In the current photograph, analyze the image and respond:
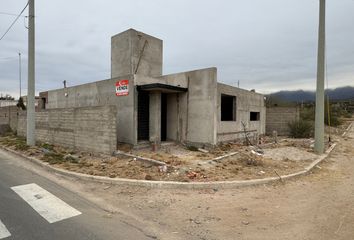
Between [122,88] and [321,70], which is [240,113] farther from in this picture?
[122,88]

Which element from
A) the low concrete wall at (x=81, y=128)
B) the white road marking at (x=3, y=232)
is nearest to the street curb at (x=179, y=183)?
the low concrete wall at (x=81, y=128)

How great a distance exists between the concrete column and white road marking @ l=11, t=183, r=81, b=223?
20.9ft

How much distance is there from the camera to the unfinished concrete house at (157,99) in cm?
1184

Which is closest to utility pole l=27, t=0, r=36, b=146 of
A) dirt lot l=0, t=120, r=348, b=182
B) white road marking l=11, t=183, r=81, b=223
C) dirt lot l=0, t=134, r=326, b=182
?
dirt lot l=0, t=120, r=348, b=182

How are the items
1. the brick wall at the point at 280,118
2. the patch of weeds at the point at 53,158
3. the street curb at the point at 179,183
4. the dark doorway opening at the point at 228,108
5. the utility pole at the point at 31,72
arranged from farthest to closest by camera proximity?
1. the brick wall at the point at 280,118
2. the dark doorway opening at the point at 228,108
3. the utility pole at the point at 31,72
4. the patch of weeds at the point at 53,158
5. the street curb at the point at 179,183

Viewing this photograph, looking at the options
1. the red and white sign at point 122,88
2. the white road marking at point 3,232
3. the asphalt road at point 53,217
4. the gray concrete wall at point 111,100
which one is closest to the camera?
the white road marking at point 3,232

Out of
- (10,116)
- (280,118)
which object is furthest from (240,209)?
(10,116)

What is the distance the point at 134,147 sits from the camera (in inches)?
444

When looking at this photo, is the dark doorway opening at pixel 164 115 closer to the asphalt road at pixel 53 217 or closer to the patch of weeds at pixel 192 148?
the patch of weeds at pixel 192 148

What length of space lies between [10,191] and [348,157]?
13202 mm

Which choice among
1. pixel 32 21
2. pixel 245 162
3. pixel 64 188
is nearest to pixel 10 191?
pixel 64 188

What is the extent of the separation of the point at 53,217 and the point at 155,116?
8087 millimetres

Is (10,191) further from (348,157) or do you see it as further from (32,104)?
(348,157)

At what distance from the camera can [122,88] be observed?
11.9 metres
